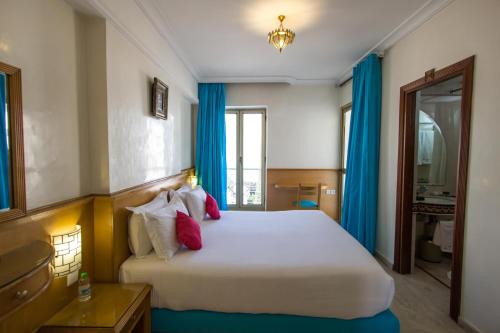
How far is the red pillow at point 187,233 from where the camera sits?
1.89 m

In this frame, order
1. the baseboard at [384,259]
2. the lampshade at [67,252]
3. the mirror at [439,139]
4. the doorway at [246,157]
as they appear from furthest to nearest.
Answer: the doorway at [246,157]
the mirror at [439,139]
the baseboard at [384,259]
the lampshade at [67,252]

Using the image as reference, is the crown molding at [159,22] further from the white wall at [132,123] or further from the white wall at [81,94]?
the white wall at [132,123]

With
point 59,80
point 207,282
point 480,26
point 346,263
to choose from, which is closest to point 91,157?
point 59,80

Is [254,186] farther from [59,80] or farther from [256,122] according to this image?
[59,80]

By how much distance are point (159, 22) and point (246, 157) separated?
2.66 metres

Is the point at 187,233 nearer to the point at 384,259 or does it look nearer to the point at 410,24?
the point at 384,259

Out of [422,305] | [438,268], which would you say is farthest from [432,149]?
[422,305]

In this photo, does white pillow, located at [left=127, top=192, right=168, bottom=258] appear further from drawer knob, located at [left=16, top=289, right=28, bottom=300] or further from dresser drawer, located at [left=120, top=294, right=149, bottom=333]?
drawer knob, located at [left=16, top=289, right=28, bottom=300]

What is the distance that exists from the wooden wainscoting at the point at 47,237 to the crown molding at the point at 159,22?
1.65 m

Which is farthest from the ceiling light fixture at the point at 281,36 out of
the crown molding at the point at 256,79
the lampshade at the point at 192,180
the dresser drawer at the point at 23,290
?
the lampshade at the point at 192,180

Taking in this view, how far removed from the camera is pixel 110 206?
1.62 meters

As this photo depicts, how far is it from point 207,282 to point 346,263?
0.98 meters

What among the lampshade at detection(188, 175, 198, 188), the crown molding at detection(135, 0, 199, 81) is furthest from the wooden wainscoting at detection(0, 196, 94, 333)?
the lampshade at detection(188, 175, 198, 188)

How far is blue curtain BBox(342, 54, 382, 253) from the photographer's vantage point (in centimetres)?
302
